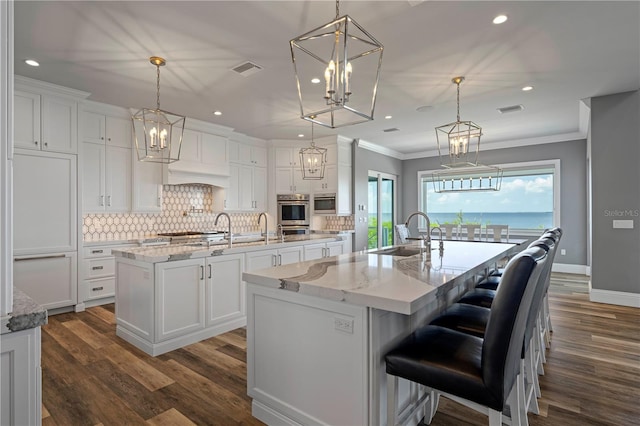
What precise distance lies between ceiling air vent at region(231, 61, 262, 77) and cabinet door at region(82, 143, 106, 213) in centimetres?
244

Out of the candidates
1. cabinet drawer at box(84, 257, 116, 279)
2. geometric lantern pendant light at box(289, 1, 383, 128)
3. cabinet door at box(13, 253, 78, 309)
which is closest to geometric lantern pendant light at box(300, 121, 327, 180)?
geometric lantern pendant light at box(289, 1, 383, 128)

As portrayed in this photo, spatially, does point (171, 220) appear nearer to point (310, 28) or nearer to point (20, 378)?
point (310, 28)

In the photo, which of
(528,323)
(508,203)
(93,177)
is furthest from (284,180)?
(528,323)

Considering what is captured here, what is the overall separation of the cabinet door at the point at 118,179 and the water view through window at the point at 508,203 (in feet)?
20.2

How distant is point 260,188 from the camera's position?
6867 millimetres

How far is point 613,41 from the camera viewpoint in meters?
3.05

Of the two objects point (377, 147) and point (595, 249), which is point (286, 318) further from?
point (377, 147)

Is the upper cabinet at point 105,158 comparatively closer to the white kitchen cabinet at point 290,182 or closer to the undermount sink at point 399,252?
the white kitchen cabinet at point 290,182

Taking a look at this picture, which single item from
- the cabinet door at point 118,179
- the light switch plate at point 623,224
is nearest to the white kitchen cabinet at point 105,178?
the cabinet door at point 118,179

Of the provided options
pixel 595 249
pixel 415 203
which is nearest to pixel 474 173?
pixel 415 203

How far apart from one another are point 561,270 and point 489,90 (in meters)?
4.65

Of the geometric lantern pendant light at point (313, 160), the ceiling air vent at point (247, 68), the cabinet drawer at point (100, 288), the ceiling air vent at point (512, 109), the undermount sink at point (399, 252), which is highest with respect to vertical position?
the ceiling air vent at point (512, 109)

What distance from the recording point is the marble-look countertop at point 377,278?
1.46m

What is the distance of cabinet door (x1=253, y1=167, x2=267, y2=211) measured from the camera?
676cm
